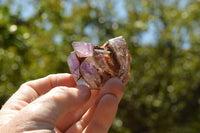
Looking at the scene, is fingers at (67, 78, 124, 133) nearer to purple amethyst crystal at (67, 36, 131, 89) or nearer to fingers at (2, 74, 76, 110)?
purple amethyst crystal at (67, 36, 131, 89)

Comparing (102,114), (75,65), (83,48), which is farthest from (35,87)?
(102,114)

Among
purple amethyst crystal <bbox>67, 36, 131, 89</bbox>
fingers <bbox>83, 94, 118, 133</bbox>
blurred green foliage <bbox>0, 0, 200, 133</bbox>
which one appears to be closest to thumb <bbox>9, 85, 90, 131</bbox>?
fingers <bbox>83, 94, 118, 133</bbox>

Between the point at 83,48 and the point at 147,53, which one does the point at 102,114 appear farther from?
the point at 147,53

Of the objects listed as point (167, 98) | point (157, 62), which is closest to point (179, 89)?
point (167, 98)

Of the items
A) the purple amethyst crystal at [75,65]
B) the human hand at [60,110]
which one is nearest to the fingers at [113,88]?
the human hand at [60,110]

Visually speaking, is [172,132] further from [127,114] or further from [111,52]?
[111,52]

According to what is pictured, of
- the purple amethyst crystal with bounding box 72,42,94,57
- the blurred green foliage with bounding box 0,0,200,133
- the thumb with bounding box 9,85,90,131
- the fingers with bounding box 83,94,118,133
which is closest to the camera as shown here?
the thumb with bounding box 9,85,90,131
